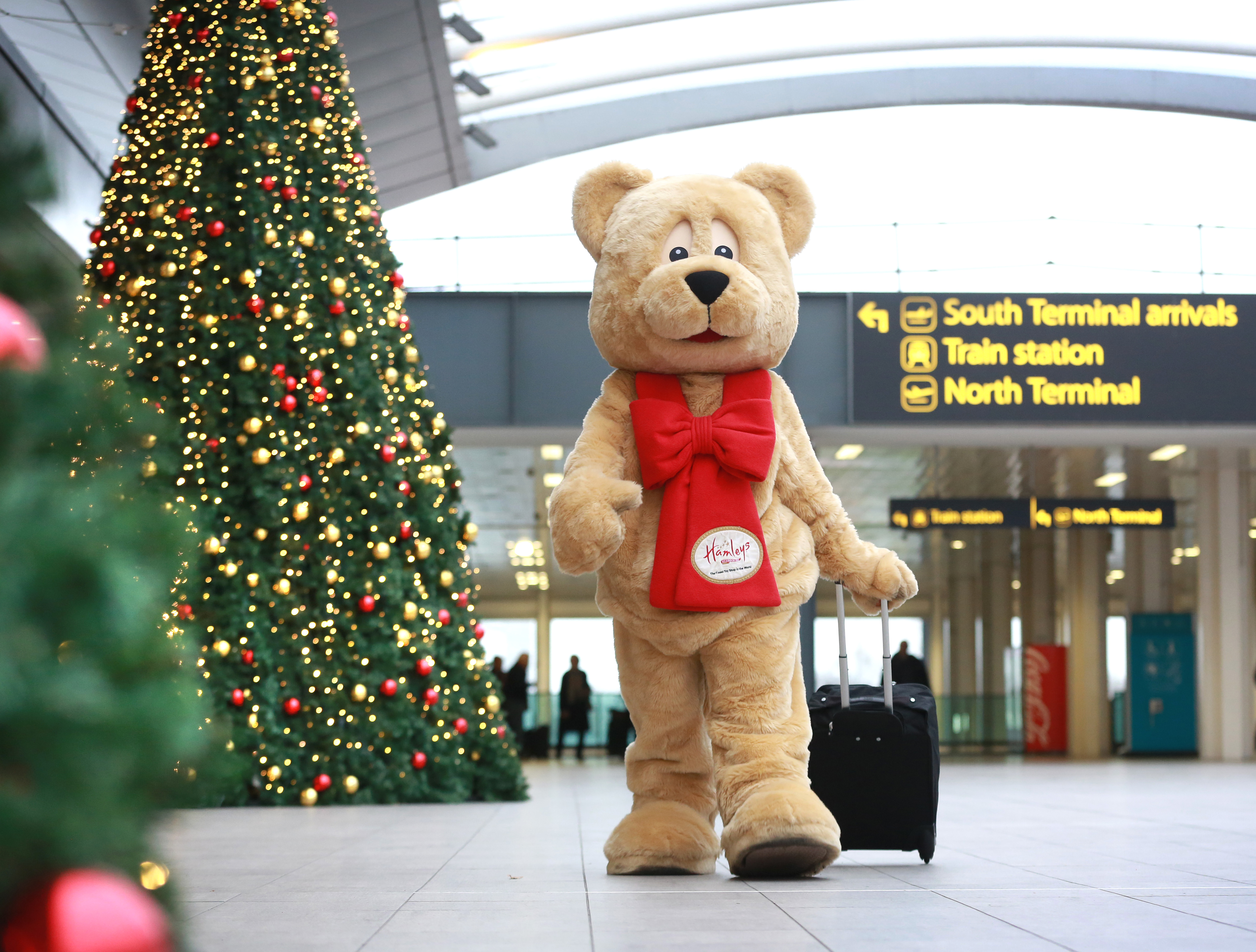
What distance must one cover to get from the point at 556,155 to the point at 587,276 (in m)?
5.33

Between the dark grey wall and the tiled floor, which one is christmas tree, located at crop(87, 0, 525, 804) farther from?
the dark grey wall

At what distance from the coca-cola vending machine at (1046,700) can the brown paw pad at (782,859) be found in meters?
16.9

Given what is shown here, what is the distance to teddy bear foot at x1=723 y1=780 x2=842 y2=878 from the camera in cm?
371

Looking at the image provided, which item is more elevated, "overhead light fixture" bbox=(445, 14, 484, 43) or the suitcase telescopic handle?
"overhead light fixture" bbox=(445, 14, 484, 43)

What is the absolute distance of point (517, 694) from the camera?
17.5 m

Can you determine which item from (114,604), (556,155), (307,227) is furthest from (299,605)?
(556,155)

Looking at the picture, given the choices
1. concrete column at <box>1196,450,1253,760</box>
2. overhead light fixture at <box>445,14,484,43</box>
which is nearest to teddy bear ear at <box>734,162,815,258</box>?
overhead light fixture at <box>445,14,484,43</box>

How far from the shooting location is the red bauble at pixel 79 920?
0.84 meters

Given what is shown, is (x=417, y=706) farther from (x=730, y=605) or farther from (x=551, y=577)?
(x=551, y=577)

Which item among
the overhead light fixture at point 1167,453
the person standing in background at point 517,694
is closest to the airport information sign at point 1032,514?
the overhead light fixture at point 1167,453

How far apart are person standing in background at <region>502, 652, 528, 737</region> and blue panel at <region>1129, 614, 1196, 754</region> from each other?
8891mm

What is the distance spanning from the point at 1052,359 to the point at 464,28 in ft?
22.4

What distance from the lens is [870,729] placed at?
4418 millimetres

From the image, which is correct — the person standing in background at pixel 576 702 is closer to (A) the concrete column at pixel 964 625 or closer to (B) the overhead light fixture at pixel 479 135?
(B) the overhead light fixture at pixel 479 135
